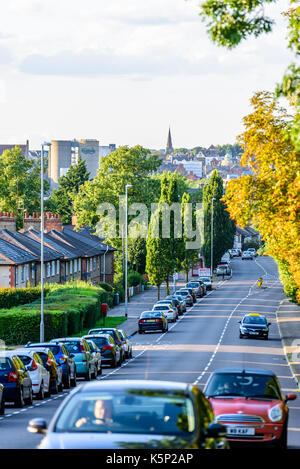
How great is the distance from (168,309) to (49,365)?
3718 centimetres

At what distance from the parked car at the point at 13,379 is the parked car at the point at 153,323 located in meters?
33.3

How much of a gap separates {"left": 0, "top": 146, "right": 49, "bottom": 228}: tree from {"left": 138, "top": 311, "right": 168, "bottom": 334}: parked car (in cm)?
5490

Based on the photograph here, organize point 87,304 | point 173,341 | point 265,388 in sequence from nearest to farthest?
point 265,388, point 173,341, point 87,304

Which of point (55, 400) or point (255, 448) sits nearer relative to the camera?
point (255, 448)

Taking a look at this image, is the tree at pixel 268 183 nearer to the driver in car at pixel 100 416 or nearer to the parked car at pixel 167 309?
the driver in car at pixel 100 416

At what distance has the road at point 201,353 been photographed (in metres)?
22.1

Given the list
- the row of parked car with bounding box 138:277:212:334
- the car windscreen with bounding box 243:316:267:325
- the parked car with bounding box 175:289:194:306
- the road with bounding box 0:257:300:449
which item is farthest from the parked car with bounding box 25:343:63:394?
the parked car with bounding box 175:289:194:306

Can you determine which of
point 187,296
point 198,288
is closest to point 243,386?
point 187,296

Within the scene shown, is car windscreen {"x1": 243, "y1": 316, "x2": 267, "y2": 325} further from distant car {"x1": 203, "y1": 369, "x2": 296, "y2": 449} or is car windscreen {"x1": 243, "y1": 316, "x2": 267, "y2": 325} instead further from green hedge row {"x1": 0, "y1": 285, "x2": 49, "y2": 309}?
Answer: distant car {"x1": 203, "y1": 369, "x2": 296, "y2": 449}

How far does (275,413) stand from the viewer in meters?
15.9
